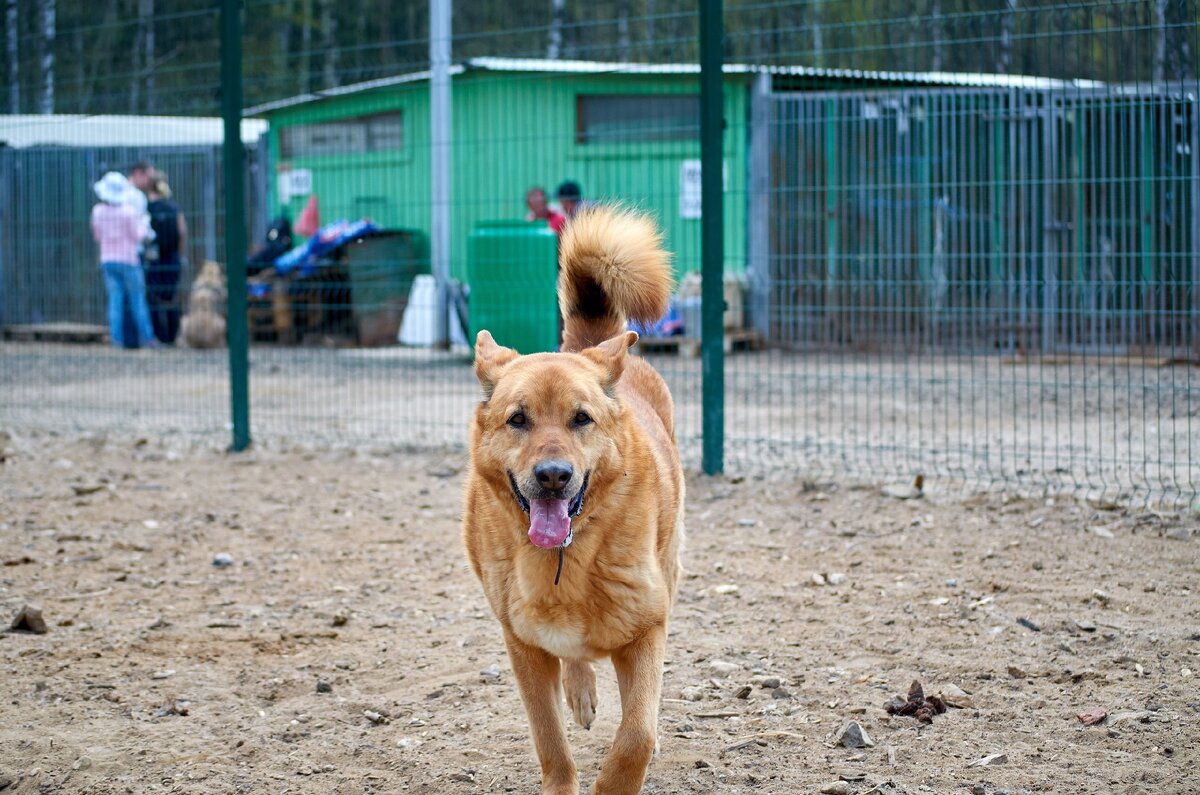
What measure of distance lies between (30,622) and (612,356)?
8.77 feet

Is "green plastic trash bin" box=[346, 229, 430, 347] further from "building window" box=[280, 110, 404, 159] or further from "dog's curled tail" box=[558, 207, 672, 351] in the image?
"dog's curled tail" box=[558, 207, 672, 351]

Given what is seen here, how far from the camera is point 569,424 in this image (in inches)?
138

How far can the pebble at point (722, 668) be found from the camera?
4.27 m

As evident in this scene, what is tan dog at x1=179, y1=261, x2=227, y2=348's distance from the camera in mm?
15242

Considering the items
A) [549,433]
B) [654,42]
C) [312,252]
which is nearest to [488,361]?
[549,433]

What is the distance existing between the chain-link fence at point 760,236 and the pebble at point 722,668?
289 cm

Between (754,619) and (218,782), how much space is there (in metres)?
2.21

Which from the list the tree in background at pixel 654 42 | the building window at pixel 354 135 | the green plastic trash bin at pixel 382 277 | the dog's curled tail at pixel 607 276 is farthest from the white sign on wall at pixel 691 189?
the dog's curled tail at pixel 607 276

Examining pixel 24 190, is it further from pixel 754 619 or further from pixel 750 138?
pixel 754 619

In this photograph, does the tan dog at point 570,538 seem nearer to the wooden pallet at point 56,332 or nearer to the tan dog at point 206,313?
the wooden pallet at point 56,332

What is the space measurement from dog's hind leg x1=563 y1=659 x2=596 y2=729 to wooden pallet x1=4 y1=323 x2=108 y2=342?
35.7 ft

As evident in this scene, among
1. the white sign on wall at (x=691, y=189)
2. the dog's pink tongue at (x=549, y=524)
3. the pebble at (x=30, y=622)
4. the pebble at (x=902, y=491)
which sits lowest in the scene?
the pebble at (x=30, y=622)

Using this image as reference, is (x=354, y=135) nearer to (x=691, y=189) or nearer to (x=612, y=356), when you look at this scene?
(x=691, y=189)

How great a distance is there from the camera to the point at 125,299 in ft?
43.5
